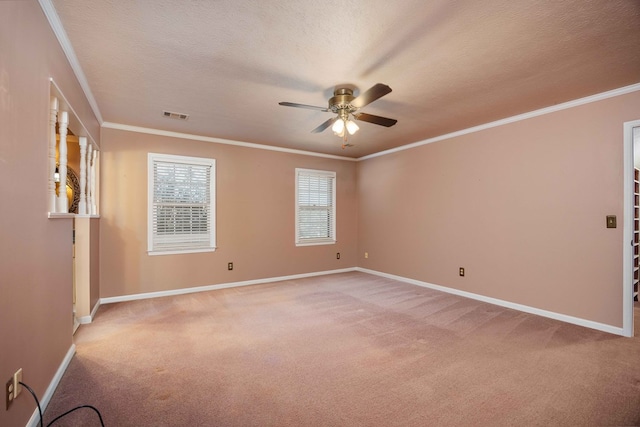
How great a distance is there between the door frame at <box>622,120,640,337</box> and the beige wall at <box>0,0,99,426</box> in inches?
185

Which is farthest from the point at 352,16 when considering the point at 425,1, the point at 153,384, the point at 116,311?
the point at 116,311

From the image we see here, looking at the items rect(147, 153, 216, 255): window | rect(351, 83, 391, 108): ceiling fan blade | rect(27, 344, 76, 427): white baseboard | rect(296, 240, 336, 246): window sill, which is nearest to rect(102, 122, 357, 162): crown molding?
rect(147, 153, 216, 255): window

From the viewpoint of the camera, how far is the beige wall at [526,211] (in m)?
2.99

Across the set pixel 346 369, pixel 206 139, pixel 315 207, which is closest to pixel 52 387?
pixel 346 369

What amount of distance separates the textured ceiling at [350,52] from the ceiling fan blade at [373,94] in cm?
25

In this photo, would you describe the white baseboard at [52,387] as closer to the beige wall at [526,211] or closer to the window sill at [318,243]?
the window sill at [318,243]

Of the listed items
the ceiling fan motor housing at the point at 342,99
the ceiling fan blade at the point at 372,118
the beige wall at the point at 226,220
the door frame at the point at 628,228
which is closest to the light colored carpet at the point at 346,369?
the door frame at the point at 628,228

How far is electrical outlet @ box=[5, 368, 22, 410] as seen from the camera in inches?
53.1

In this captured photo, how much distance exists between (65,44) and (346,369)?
127 inches

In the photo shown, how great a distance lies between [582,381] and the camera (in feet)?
6.77

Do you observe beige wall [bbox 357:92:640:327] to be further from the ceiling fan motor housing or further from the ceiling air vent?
the ceiling air vent

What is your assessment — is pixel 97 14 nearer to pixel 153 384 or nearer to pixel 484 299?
pixel 153 384

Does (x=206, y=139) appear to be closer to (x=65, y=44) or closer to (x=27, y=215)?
(x=65, y=44)

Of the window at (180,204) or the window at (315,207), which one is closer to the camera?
the window at (180,204)
